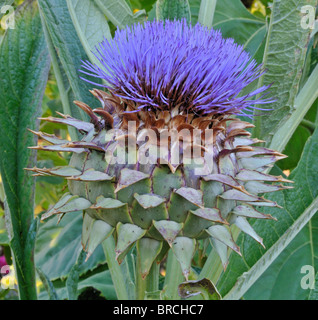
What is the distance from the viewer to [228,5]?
→ 1168 mm

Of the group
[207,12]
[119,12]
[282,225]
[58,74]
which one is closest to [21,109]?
[58,74]

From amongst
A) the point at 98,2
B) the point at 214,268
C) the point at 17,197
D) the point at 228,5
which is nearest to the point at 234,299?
the point at 214,268

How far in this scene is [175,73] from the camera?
640 mm

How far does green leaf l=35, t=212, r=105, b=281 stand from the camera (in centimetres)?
106

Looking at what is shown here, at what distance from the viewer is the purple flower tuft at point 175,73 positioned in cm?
63

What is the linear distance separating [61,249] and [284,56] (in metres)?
0.68

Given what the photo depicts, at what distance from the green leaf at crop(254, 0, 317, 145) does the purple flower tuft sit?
0.09m

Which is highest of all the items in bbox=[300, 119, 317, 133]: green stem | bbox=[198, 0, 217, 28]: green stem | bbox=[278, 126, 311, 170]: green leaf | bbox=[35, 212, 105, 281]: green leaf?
bbox=[198, 0, 217, 28]: green stem

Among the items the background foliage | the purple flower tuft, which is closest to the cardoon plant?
the purple flower tuft

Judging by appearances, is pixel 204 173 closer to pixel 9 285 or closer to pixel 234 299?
pixel 234 299

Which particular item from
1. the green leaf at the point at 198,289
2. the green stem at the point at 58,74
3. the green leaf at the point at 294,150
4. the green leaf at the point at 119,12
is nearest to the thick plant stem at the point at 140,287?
the green leaf at the point at 198,289

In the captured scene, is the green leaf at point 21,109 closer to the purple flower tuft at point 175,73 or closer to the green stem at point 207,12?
the purple flower tuft at point 175,73

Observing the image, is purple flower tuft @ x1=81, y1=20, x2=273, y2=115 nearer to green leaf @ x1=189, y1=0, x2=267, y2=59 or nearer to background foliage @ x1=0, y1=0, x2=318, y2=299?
background foliage @ x1=0, y1=0, x2=318, y2=299

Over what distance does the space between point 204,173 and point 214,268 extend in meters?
0.23
